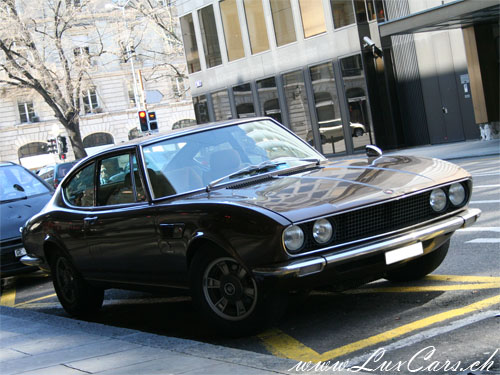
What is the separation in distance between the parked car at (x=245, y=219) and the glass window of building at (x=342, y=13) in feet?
66.7

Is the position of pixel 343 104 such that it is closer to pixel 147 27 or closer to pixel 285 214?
pixel 147 27

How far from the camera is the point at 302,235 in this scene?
15.8ft

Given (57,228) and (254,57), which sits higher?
(254,57)

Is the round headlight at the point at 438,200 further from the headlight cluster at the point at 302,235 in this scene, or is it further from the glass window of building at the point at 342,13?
the glass window of building at the point at 342,13

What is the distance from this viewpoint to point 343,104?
27156 mm

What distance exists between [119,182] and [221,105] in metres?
27.6

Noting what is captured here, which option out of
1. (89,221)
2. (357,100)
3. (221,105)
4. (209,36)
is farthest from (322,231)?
(209,36)

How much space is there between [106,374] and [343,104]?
77.5 ft

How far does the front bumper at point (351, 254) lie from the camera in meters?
4.71

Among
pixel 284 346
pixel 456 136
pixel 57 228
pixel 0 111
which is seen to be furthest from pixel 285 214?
pixel 0 111

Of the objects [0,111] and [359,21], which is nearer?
[359,21]

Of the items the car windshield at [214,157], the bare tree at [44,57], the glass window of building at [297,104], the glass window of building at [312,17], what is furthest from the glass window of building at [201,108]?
the car windshield at [214,157]

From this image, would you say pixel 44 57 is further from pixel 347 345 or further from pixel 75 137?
pixel 347 345

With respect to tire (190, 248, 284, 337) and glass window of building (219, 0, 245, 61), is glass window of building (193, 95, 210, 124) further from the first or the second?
tire (190, 248, 284, 337)
